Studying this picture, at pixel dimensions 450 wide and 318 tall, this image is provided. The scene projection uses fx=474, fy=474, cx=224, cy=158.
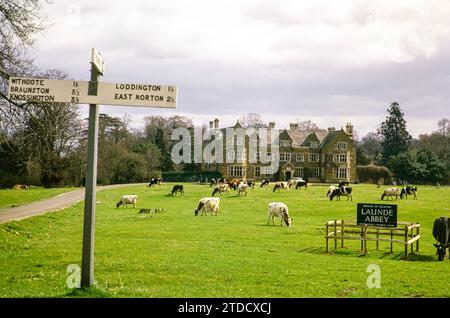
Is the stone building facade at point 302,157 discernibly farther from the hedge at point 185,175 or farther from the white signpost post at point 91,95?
the white signpost post at point 91,95

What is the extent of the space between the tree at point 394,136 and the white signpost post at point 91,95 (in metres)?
114

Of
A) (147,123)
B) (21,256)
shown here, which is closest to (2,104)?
(21,256)

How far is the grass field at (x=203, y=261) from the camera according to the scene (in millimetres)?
10148

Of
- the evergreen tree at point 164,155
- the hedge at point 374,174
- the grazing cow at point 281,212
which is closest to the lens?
the grazing cow at point 281,212

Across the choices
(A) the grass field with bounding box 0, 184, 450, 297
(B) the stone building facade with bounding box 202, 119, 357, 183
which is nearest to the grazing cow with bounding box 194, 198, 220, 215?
(A) the grass field with bounding box 0, 184, 450, 297

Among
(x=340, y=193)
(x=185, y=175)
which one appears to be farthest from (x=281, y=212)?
(x=185, y=175)

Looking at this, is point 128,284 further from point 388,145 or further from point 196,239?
point 388,145

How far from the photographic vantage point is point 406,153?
300 ft

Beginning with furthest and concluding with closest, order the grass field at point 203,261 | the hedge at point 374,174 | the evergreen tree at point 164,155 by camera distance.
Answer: the evergreen tree at point 164,155
the hedge at point 374,174
the grass field at point 203,261

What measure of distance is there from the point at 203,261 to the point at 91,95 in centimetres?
706

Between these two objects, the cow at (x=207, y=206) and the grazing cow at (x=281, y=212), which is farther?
the cow at (x=207, y=206)

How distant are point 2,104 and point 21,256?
7.12 m

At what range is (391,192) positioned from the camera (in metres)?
49.0

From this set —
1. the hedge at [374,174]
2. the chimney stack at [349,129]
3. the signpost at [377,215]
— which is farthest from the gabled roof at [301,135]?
the signpost at [377,215]
